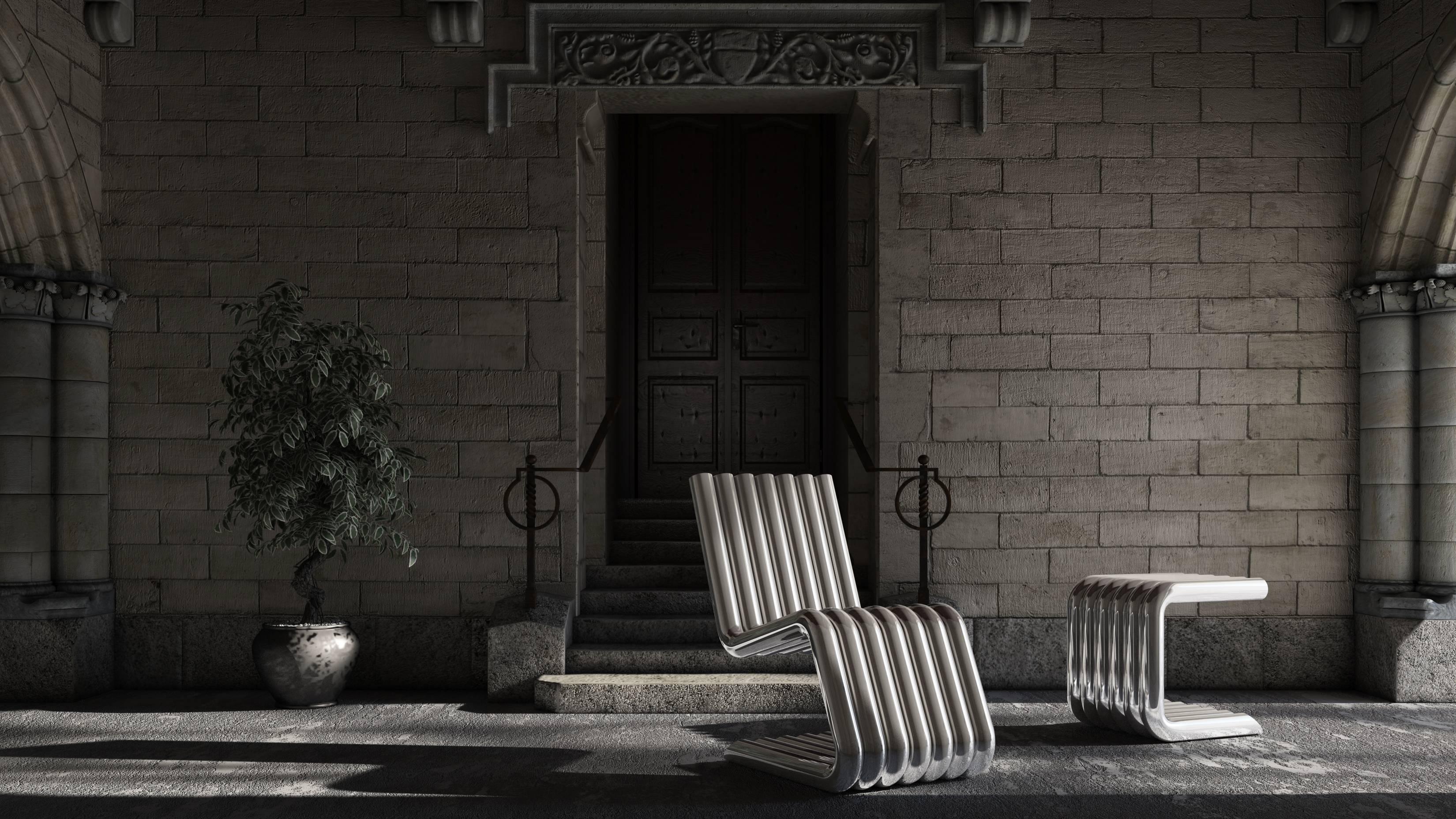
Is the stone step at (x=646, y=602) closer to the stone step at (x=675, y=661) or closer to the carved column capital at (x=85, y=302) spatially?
the stone step at (x=675, y=661)

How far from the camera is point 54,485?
4.80 meters

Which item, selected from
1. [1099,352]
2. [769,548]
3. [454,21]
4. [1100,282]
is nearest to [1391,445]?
[1099,352]

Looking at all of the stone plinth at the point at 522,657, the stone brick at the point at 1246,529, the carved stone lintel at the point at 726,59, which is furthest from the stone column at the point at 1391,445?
the stone plinth at the point at 522,657

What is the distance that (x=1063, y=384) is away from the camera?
504 centimetres

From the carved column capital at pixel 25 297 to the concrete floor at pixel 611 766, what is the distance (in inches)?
63.1

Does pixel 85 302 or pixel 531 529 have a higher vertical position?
pixel 85 302

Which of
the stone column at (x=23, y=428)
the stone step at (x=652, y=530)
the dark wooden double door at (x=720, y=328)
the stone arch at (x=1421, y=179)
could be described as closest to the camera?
the stone arch at (x=1421, y=179)

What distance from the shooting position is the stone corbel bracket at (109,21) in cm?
484

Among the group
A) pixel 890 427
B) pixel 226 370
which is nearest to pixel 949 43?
pixel 890 427

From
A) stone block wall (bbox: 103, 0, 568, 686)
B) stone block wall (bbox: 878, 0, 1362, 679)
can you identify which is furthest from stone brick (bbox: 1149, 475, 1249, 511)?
stone block wall (bbox: 103, 0, 568, 686)

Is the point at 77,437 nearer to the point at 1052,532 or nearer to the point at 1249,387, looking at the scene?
the point at 1052,532

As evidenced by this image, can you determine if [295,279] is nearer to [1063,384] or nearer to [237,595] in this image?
[237,595]

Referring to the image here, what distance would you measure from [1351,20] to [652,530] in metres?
4.06

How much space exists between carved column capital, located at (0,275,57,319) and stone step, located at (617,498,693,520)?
112 inches
